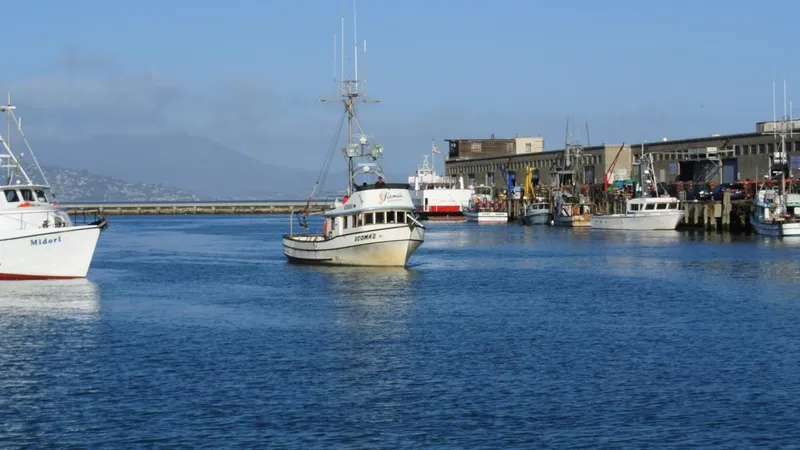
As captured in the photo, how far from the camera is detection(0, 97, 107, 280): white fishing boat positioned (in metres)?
56.0

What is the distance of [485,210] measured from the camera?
165 m

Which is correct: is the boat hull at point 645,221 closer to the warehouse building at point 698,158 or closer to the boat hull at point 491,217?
the warehouse building at point 698,158

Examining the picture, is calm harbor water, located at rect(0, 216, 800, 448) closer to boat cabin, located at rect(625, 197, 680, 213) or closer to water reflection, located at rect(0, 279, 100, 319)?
water reflection, located at rect(0, 279, 100, 319)

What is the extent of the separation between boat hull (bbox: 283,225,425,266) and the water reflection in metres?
12.7

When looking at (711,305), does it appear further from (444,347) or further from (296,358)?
(296,358)

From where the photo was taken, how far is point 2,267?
56125 mm

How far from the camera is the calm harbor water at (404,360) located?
2609 cm

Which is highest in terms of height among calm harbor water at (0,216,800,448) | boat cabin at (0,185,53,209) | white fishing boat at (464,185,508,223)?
boat cabin at (0,185,53,209)

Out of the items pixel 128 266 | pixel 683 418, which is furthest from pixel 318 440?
pixel 128 266

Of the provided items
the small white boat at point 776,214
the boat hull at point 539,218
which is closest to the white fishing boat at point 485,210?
the boat hull at point 539,218

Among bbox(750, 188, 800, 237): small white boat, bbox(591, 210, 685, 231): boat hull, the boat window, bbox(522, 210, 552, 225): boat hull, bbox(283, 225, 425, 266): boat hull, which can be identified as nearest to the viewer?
the boat window

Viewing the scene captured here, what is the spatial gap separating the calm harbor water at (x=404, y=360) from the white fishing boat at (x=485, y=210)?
9187cm

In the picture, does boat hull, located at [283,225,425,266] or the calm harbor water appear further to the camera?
boat hull, located at [283,225,425,266]

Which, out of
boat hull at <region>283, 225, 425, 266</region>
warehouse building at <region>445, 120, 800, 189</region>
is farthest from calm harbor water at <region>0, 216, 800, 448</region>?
warehouse building at <region>445, 120, 800, 189</region>
